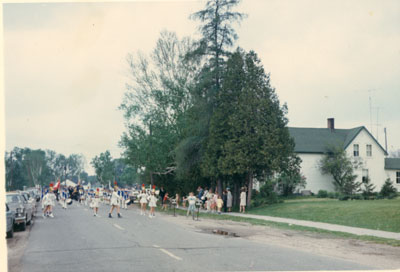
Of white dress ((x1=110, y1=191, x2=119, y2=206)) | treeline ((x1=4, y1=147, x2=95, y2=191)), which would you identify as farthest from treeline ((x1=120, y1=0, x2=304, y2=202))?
Answer: treeline ((x1=4, y1=147, x2=95, y2=191))

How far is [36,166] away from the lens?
11319 cm

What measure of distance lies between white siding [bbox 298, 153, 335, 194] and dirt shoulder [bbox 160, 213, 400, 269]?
96.3ft

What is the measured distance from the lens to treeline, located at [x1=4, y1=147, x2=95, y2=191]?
309ft

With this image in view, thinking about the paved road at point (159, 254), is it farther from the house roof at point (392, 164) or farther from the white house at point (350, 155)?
the house roof at point (392, 164)

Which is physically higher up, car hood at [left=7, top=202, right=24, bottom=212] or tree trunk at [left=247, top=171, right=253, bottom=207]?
tree trunk at [left=247, top=171, right=253, bottom=207]

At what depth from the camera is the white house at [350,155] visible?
47.4 metres

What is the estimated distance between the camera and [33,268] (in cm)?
984

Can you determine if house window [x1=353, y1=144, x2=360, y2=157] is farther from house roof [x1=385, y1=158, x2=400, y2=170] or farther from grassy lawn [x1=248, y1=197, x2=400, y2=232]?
grassy lawn [x1=248, y1=197, x2=400, y2=232]

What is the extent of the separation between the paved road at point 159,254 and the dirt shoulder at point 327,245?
0.71m

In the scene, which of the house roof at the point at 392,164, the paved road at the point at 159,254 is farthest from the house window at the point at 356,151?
the paved road at the point at 159,254

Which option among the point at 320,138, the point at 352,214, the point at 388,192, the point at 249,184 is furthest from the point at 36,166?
the point at 352,214

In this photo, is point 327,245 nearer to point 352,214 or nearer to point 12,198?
point 352,214

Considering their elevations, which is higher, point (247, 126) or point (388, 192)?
point (247, 126)

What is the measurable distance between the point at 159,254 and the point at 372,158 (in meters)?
43.4
